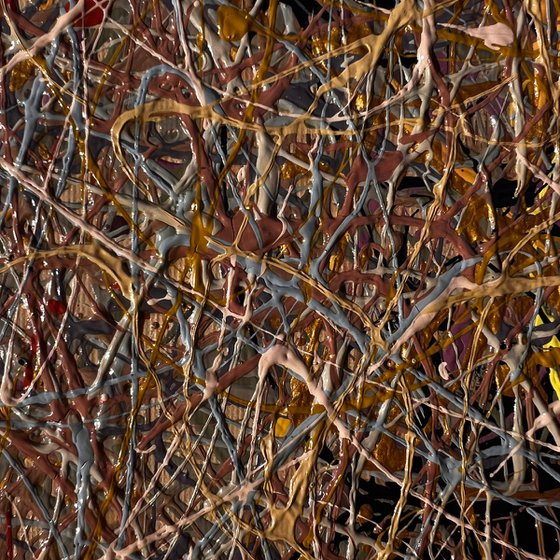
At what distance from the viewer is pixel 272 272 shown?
0.68 meters

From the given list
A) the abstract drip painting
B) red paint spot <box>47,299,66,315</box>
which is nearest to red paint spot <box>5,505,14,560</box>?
the abstract drip painting

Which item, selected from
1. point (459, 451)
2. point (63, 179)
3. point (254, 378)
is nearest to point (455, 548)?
point (459, 451)

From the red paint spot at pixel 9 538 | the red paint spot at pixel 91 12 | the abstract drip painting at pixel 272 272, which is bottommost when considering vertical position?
the red paint spot at pixel 9 538

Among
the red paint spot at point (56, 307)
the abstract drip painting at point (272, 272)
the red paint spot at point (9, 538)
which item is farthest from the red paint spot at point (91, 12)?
the red paint spot at point (9, 538)

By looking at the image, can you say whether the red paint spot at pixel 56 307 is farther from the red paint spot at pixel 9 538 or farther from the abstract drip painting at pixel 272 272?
the red paint spot at pixel 9 538

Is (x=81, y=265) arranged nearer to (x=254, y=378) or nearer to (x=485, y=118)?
(x=254, y=378)

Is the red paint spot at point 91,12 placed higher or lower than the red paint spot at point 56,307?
higher

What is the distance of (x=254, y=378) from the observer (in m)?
0.69

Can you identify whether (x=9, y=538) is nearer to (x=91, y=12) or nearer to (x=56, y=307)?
(x=56, y=307)

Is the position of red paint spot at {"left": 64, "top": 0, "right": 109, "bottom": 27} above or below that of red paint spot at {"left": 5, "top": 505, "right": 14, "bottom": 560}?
above

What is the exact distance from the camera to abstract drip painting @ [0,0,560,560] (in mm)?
677

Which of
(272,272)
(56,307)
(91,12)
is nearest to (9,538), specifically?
(56,307)

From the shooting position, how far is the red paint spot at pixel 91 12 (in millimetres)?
669

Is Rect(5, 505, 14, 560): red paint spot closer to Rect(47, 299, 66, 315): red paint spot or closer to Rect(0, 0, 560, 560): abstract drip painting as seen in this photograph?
Rect(0, 0, 560, 560): abstract drip painting
